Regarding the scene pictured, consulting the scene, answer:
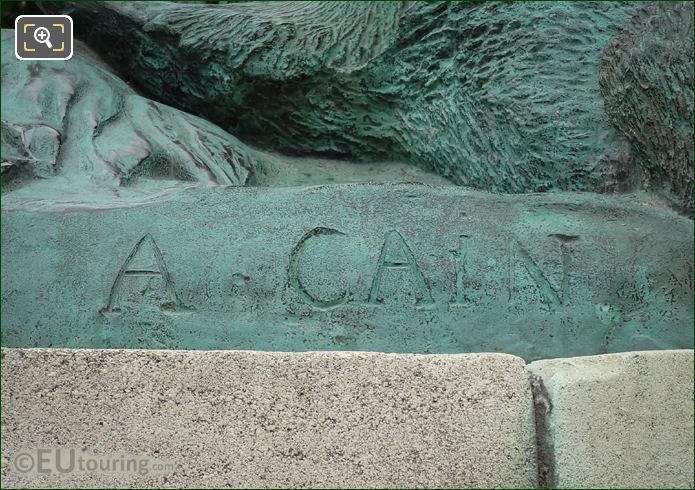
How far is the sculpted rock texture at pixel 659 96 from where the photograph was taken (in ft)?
4.61

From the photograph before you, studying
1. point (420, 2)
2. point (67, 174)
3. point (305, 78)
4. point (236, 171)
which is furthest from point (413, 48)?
point (67, 174)

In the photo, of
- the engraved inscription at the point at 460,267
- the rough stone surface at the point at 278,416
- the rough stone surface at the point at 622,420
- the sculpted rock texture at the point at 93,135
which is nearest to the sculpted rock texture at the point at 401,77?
the sculpted rock texture at the point at 93,135

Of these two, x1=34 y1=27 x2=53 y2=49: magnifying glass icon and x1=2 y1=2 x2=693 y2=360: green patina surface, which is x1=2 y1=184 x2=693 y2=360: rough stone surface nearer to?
x1=2 y1=2 x2=693 y2=360: green patina surface

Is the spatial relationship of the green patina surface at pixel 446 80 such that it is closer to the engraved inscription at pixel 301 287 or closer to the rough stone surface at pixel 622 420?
the rough stone surface at pixel 622 420

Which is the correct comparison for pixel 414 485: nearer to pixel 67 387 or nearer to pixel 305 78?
pixel 67 387

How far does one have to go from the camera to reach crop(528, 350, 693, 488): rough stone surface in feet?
Result: 3.70

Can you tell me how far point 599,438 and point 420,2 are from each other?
104 centimetres

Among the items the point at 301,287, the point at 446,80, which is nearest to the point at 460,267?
the point at 301,287

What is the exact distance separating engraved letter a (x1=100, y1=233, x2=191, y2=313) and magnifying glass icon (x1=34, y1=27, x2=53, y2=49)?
553 mm

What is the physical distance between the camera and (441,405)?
1.14 meters

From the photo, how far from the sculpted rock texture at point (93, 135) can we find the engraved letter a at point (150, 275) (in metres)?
0.17

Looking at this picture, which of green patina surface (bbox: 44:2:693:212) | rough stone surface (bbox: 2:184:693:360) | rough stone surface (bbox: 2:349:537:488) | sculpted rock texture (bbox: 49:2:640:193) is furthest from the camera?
sculpted rock texture (bbox: 49:2:640:193)

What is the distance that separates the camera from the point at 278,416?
113 centimetres

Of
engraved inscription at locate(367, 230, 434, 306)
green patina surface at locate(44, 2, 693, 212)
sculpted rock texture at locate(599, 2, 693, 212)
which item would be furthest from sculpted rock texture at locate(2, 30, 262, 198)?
sculpted rock texture at locate(599, 2, 693, 212)
